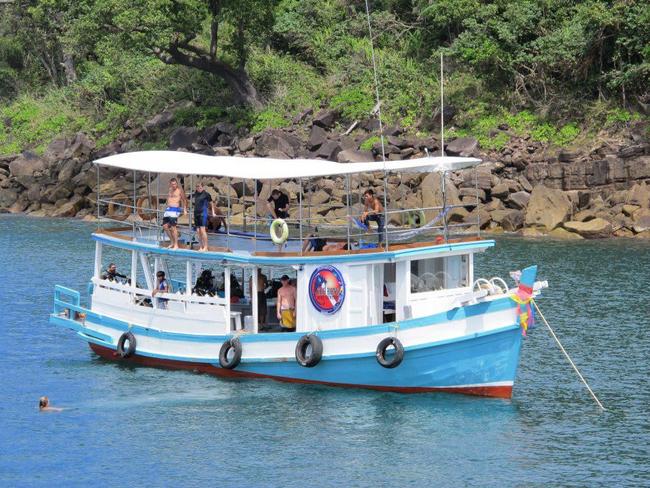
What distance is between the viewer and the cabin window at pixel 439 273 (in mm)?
25984

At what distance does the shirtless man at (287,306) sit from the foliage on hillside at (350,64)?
98.5ft

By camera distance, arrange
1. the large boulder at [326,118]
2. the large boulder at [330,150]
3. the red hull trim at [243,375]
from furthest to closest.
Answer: the large boulder at [326,118] → the large boulder at [330,150] → the red hull trim at [243,375]

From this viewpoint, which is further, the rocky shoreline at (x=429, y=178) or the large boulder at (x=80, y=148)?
the large boulder at (x=80, y=148)

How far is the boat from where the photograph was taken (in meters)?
25.1

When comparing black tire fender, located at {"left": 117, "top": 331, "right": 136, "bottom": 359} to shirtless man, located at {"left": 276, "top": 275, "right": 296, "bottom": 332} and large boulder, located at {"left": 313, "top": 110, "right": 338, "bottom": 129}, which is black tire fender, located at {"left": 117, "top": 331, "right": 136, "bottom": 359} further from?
large boulder, located at {"left": 313, "top": 110, "right": 338, "bottom": 129}

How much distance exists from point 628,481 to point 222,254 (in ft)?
32.3

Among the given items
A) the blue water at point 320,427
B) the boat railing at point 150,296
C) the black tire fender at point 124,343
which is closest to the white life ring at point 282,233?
the boat railing at point 150,296

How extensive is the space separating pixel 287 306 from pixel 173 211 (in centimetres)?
334

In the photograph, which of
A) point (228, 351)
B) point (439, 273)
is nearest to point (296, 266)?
point (228, 351)

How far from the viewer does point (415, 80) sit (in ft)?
201

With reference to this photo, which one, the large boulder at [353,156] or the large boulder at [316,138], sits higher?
Result: the large boulder at [316,138]

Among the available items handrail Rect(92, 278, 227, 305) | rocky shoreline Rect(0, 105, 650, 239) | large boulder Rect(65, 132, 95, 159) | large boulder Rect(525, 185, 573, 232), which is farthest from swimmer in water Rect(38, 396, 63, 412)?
large boulder Rect(65, 132, 95, 159)

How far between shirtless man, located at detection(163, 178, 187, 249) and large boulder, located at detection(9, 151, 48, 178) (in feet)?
128

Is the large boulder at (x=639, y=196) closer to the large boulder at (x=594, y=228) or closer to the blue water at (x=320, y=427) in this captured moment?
the large boulder at (x=594, y=228)
